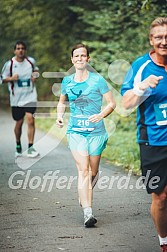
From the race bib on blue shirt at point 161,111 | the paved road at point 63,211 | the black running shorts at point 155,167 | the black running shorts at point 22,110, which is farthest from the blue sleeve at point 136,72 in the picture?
the black running shorts at point 22,110

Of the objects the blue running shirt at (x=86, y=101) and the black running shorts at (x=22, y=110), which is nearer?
the blue running shirt at (x=86, y=101)

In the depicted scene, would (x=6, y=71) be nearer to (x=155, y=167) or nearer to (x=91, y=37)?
(x=155, y=167)

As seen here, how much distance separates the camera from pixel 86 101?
25.6ft

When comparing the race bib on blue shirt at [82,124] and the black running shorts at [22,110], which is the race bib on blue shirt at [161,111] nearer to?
the race bib on blue shirt at [82,124]

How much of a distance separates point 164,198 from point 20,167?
6075mm

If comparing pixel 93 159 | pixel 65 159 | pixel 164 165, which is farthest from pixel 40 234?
pixel 65 159

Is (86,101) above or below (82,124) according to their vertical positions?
above

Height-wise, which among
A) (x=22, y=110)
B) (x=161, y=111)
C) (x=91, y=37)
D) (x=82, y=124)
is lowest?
(x=22, y=110)

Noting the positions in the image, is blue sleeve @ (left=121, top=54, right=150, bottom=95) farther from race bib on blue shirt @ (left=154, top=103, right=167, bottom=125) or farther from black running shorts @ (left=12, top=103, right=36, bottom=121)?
black running shorts @ (left=12, top=103, right=36, bottom=121)

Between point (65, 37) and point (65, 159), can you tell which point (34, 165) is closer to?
point (65, 159)

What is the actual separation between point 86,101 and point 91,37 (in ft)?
52.5

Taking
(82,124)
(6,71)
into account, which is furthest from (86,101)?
(6,71)

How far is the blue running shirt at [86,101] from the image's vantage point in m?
7.79

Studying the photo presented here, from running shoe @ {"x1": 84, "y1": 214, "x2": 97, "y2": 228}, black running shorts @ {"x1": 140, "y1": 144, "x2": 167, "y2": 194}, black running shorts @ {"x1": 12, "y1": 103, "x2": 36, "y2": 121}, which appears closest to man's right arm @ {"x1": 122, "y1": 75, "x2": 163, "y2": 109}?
black running shorts @ {"x1": 140, "y1": 144, "x2": 167, "y2": 194}
